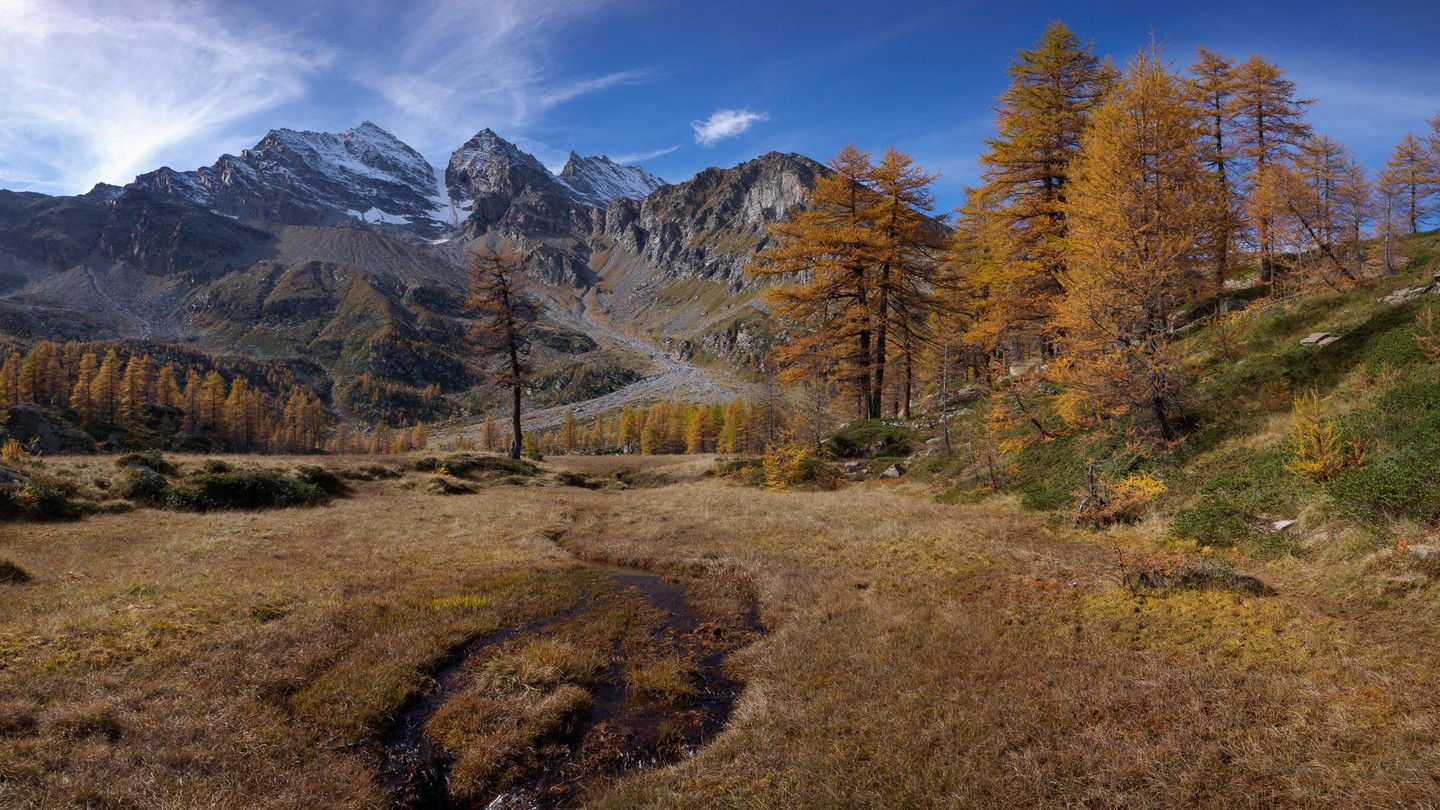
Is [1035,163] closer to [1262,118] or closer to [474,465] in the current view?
[1262,118]

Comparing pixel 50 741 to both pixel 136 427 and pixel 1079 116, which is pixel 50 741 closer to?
pixel 1079 116

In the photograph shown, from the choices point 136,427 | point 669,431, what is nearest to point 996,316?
point 669,431

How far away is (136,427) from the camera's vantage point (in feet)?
315

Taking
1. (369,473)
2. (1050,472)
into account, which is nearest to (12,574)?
(369,473)

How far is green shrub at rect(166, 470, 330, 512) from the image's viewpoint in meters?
19.7

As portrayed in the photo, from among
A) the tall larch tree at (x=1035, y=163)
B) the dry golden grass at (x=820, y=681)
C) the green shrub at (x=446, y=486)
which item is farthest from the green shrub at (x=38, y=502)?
the tall larch tree at (x=1035, y=163)

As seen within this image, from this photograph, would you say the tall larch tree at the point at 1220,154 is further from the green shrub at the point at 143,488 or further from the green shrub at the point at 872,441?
the green shrub at the point at 143,488

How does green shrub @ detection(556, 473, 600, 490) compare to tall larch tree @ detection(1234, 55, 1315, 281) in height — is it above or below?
below

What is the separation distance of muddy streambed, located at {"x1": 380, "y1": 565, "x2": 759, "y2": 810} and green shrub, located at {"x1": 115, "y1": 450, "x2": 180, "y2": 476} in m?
20.4

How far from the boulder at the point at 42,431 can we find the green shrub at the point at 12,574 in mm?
63984

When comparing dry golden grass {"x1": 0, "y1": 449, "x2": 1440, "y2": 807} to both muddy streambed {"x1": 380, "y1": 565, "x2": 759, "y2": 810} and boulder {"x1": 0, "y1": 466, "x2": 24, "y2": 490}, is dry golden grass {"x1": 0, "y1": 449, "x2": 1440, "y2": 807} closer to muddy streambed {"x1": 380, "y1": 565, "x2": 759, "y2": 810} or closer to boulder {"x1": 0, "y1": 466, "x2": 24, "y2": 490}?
muddy streambed {"x1": 380, "y1": 565, "x2": 759, "y2": 810}

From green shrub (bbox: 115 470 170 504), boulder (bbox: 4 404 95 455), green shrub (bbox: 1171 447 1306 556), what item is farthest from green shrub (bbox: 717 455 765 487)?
boulder (bbox: 4 404 95 455)

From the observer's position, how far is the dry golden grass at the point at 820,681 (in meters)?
6.00

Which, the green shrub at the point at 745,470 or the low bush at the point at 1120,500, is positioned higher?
the low bush at the point at 1120,500
